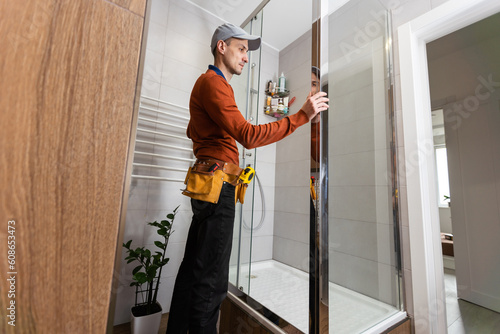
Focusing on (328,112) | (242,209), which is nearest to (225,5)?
(328,112)

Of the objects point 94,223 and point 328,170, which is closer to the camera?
point 94,223

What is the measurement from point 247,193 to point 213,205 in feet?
1.97

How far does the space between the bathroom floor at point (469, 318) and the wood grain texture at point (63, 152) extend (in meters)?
1.88

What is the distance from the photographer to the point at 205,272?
2.87 ft

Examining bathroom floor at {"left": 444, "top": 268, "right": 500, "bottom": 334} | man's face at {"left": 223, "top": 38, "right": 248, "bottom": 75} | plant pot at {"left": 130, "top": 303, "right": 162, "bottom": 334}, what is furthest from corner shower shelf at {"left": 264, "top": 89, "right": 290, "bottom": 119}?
bathroom floor at {"left": 444, "top": 268, "right": 500, "bottom": 334}

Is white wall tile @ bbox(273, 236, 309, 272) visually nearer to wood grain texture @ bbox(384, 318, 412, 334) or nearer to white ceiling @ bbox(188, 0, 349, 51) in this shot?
wood grain texture @ bbox(384, 318, 412, 334)

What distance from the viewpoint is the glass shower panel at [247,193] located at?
1.40 m

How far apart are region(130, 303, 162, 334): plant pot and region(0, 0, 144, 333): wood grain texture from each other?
1112mm

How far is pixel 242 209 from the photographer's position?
1485mm

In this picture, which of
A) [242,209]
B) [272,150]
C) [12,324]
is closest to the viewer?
[12,324]

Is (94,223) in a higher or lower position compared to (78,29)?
lower

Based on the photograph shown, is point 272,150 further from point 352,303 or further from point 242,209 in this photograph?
point 352,303

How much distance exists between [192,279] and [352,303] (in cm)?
71

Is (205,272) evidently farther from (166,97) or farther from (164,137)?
(166,97)
